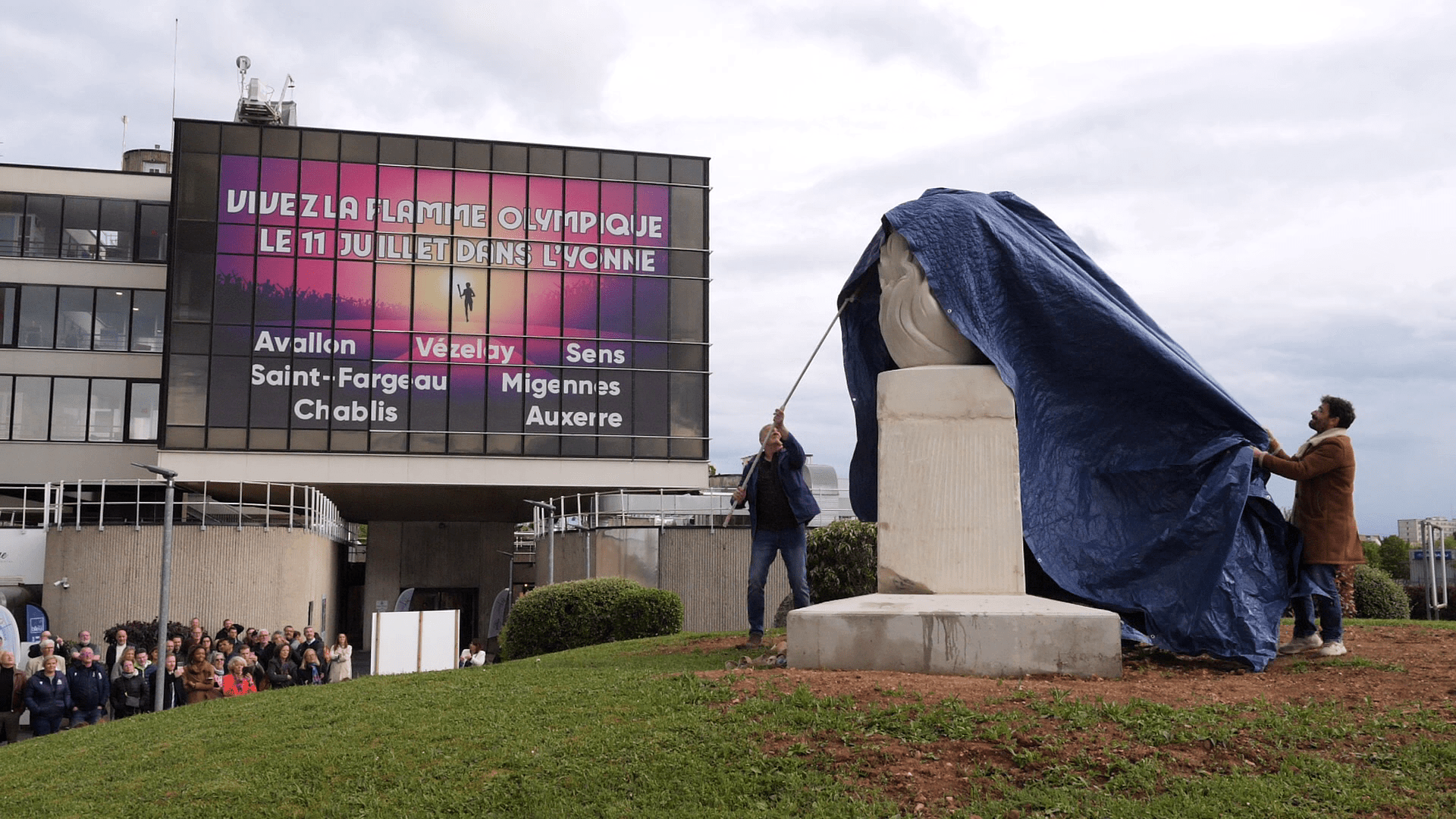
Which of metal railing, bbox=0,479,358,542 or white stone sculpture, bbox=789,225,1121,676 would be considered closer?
white stone sculpture, bbox=789,225,1121,676

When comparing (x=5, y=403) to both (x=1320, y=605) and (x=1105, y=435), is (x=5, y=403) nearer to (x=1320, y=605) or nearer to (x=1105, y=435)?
(x=1105, y=435)

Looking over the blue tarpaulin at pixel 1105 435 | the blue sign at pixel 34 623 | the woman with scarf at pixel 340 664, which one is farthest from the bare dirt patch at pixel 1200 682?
the blue sign at pixel 34 623

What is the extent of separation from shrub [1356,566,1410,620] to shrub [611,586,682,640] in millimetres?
10818

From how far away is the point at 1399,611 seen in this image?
19703 millimetres

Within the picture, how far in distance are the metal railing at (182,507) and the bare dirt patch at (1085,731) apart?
2206cm

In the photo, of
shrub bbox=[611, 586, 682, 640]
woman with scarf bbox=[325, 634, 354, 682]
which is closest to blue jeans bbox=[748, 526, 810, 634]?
shrub bbox=[611, 586, 682, 640]

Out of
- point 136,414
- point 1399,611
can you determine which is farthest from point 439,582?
point 1399,611

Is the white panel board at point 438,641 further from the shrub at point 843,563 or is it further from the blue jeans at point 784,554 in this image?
the blue jeans at point 784,554

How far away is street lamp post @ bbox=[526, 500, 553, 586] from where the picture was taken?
29.5m

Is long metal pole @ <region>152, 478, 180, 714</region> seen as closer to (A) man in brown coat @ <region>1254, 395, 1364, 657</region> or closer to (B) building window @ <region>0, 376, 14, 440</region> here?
(A) man in brown coat @ <region>1254, 395, 1364, 657</region>

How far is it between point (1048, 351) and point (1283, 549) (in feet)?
7.33

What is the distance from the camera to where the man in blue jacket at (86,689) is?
53.8 feet

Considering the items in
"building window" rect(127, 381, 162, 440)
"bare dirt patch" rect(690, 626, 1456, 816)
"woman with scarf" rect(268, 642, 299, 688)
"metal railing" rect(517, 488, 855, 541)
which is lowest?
"woman with scarf" rect(268, 642, 299, 688)

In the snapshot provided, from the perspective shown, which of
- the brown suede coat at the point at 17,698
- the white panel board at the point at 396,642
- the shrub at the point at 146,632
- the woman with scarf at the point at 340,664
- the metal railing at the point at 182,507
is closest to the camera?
the brown suede coat at the point at 17,698
